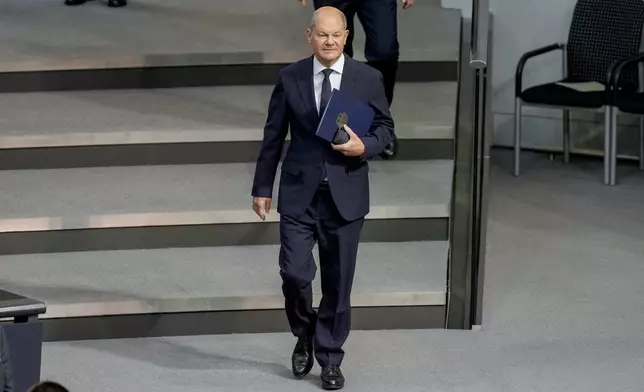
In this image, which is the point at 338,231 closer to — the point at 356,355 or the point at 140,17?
the point at 356,355

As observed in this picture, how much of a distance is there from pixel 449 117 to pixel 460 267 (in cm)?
120

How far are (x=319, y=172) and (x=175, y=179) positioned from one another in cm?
171

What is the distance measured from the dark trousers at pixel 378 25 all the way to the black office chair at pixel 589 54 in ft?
6.31

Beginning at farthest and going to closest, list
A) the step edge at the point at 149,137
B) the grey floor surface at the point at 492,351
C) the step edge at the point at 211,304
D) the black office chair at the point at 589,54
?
the black office chair at the point at 589,54, the step edge at the point at 149,137, the step edge at the point at 211,304, the grey floor surface at the point at 492,351

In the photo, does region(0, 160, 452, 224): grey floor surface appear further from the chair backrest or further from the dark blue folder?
the chair backrest

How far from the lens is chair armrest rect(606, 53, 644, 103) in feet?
22.9

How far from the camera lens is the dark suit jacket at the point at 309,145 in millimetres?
4102

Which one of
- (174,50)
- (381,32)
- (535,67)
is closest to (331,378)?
(381,32)

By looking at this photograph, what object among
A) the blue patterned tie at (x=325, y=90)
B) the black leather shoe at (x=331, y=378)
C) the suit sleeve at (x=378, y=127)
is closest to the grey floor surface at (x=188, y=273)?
the black leather shoe at (x=331, y=378)

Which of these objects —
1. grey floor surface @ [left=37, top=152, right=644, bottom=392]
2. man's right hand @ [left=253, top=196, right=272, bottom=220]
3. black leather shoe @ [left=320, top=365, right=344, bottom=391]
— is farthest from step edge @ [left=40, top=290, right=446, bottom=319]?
man's right hand @ [left=253, top=196, right=272, bottom=220]

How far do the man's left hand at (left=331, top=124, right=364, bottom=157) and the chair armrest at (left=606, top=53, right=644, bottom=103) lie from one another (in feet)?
11.0

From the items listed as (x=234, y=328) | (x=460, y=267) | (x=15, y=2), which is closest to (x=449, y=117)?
(x=460, y=267)

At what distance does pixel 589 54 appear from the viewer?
7.49 metres

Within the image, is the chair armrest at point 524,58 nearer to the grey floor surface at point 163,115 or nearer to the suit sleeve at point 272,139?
the grey floor surface at point 163,115
